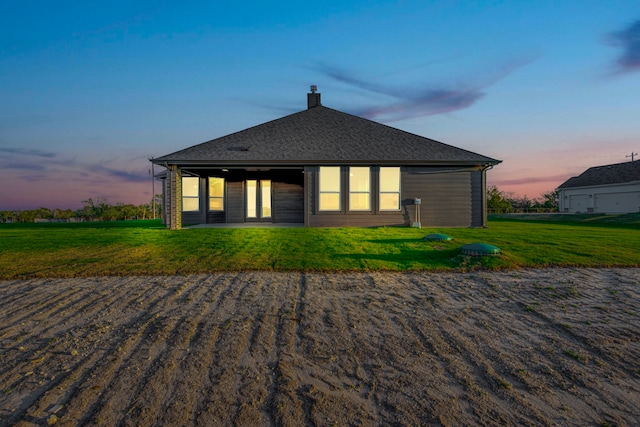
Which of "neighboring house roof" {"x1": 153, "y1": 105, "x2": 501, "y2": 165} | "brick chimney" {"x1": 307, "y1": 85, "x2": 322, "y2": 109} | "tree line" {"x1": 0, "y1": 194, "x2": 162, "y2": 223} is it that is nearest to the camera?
"neighboring house roof" {"x1": 153, "y1": 105, "x2": 501, "y2": 165}

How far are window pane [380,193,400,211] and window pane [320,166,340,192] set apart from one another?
205cm

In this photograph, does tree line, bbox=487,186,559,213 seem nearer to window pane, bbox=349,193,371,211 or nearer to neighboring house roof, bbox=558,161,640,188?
neighboring house roof, bbox=558,161,640,188

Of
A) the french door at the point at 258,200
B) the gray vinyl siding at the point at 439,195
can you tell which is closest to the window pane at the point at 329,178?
the gray vinyl siding at the point at 439,195

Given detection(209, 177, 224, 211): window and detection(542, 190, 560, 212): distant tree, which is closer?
detection(209, 177, 224, 211): window

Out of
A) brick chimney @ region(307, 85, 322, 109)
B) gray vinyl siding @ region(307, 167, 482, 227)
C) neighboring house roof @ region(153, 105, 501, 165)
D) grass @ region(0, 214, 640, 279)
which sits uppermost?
brick chimney @ region(307, 85, 322, 109)

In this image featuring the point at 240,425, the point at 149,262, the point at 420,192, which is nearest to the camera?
the point at 240,425

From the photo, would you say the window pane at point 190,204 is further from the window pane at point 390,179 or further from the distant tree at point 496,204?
the distant tree at point 496,204

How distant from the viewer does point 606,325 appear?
12.8ft

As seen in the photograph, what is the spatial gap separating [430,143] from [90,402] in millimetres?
15883

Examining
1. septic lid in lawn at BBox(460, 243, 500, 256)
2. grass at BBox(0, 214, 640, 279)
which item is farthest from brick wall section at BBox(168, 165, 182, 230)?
septic lid in lawn at BBox(460, 243, 500, 256)

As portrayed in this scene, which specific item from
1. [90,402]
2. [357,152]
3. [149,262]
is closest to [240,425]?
[90,402]

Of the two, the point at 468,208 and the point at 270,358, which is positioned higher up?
the point at 468,208

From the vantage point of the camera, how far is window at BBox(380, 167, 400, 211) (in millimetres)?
14453

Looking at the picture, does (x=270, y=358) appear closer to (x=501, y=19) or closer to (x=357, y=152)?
(x=357, y=152)
